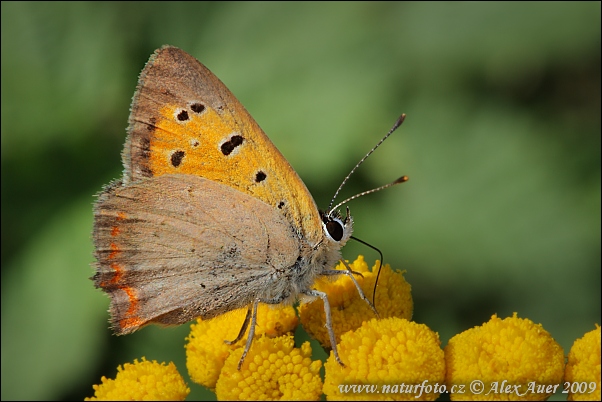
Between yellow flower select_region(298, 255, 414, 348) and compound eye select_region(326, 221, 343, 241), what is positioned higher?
compound eye select_region(326, 221, 343, 241)

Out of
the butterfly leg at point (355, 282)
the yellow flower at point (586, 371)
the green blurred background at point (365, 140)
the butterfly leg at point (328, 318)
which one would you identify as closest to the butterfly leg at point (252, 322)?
the butterfly leg at point (328, 318)

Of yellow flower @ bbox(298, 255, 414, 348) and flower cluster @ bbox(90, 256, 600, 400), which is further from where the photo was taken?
yellow flower @ bbox(298, 255, 414, 348)

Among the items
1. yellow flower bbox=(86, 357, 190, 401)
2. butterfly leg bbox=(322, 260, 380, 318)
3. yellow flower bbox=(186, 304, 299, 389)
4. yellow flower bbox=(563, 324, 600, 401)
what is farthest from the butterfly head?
yellow flower bbox=(563, 324, 600, 401)

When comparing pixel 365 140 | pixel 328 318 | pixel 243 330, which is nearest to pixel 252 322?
pixel 243 330

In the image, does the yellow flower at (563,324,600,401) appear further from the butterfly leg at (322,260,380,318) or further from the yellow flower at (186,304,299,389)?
the yellow flower at (186,304,299,389)

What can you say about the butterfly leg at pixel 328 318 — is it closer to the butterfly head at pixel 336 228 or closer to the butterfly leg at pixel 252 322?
the butterfly leg at pixel 252 322

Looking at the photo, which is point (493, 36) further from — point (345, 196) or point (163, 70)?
point (163, 70)
